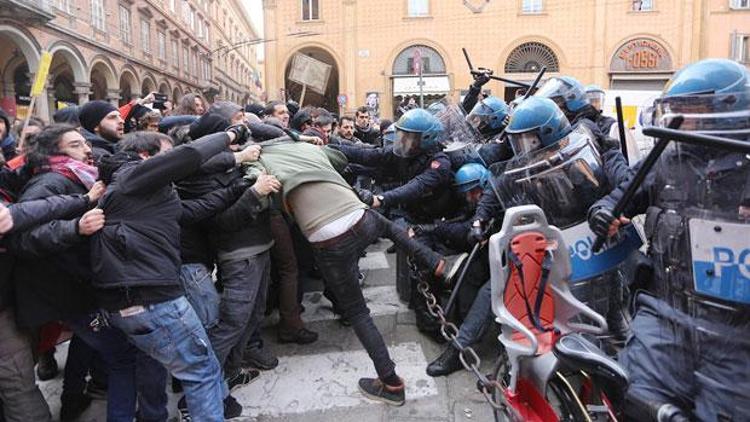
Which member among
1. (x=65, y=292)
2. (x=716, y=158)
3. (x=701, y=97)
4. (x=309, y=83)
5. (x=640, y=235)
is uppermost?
(x=309, y=83)

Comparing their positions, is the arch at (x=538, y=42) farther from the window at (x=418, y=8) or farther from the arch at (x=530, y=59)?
the window at (x=418, y=8)

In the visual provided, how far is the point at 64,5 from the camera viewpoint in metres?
18.9

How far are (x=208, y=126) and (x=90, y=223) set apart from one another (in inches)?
44.9

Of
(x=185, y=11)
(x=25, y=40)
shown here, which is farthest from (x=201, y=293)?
(x=185, y=11)

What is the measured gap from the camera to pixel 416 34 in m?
24.6

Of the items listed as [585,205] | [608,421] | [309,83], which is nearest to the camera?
[608,421]

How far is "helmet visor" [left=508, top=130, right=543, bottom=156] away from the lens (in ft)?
9.70

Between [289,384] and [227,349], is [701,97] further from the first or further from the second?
[289,384]

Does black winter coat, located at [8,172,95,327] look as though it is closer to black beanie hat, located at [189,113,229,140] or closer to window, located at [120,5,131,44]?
black beanie hat, located at [189,113,229,140]

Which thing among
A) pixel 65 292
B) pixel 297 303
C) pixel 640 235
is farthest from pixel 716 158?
pixel 297 303

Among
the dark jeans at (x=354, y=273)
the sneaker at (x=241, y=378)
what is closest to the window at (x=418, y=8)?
the dark jeans at (x=354, y=273)

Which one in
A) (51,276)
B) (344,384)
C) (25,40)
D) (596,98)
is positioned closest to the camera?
(51,276)

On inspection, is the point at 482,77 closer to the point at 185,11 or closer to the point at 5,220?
the point at 5,220

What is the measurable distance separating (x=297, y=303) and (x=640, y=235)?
8.42 ft
